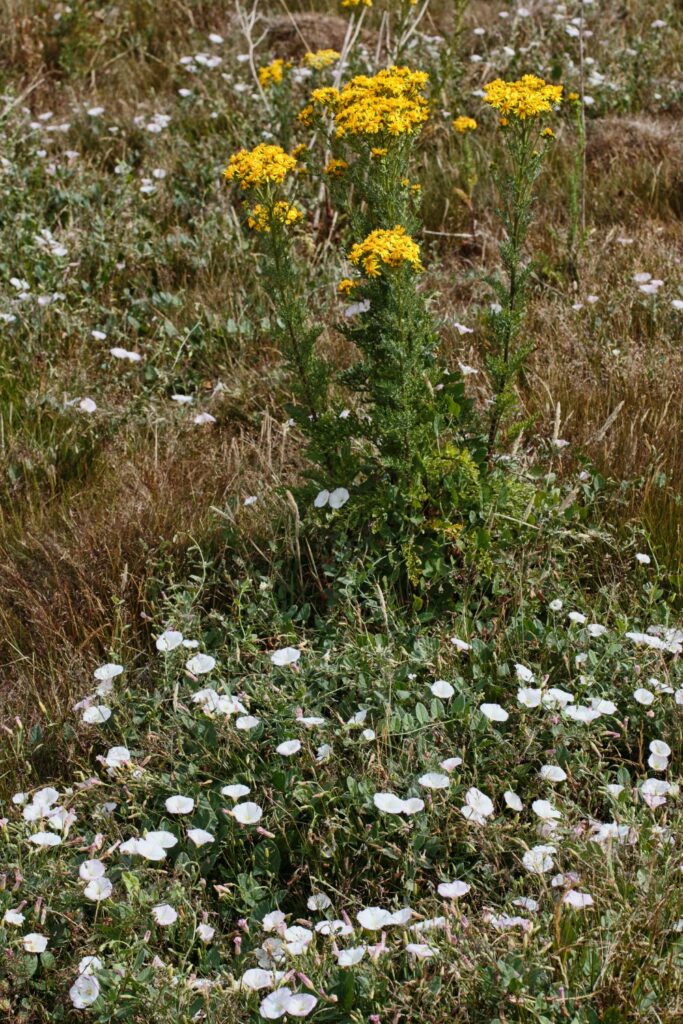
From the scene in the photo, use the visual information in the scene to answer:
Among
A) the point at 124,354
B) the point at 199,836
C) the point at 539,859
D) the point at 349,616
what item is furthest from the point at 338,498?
the point at 124,354

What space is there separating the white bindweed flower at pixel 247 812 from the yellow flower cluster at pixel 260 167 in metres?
1.52

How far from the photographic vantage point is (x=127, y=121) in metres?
5.99

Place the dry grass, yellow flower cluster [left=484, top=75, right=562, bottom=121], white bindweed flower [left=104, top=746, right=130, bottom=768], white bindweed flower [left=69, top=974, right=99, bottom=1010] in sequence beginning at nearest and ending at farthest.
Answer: white bindweed flower [left=69, top=974, right=99, bottom=1010]
white bindweed flower [left=104, top=746, right=130, bottom=768]
yellow flower cluster [left=484, top=75, right=562, bottom=121]
the dry grass

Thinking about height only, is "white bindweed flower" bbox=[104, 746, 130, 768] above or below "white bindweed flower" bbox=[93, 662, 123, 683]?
below

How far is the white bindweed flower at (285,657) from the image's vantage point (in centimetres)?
264

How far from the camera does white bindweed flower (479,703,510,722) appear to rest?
250 centimetres

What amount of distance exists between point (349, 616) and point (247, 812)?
649mm

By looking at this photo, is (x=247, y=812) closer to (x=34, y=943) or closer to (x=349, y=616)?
(x=34, y=943)

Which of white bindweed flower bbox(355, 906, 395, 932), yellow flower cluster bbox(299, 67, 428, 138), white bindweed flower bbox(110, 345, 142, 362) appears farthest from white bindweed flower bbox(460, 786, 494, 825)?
white bindweed flower bbox(110, 345, 142, 362)

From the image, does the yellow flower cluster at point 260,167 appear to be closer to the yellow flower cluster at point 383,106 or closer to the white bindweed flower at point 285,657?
the yellow flower cluster at point 383,106

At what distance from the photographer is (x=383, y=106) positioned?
2695 mm

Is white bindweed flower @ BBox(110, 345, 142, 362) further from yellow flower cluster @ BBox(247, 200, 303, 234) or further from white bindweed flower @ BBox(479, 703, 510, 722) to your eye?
white bindweed flower @ BBox(479, 703, 510, 722)

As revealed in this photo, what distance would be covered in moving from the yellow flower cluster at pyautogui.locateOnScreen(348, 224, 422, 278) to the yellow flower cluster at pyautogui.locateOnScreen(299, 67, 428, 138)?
0.27 metres

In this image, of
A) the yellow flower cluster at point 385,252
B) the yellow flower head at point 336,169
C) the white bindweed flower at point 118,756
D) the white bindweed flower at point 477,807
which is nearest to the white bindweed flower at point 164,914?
the white bindweed flower at point 118,756
